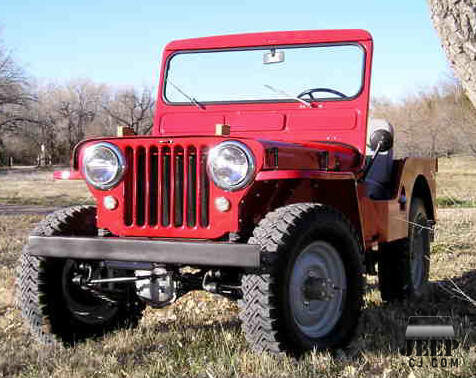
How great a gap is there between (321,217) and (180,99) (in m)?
2.03

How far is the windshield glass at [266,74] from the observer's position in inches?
198

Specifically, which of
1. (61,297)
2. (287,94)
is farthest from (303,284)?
(287,94)

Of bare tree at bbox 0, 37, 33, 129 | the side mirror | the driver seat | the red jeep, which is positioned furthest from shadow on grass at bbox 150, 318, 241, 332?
bare tree at bbox 0, 37, 33, 129

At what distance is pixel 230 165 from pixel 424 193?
2979 mm

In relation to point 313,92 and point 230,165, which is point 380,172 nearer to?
point 313,92

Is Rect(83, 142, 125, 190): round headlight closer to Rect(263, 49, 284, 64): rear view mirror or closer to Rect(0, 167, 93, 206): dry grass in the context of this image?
Rect(263, 49, 284, 64): rear view mirror

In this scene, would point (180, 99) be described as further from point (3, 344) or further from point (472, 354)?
point (472, 354)

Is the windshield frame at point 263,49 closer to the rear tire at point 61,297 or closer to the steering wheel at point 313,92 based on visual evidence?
the steering wheel at point 313,92

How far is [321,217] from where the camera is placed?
366cm

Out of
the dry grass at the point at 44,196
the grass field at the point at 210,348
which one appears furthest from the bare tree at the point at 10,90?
the grass field at the point at 210,348

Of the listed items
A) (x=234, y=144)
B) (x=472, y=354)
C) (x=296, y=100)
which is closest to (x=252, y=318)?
(x=234, y=144)

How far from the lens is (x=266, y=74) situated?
5.19m

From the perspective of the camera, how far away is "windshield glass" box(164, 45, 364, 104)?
5.03 m

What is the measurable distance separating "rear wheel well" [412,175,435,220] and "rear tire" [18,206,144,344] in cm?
275
